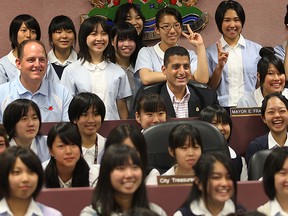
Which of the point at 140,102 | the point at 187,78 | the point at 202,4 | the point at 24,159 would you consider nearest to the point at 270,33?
the point at 202,4

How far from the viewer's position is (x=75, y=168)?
4.02m

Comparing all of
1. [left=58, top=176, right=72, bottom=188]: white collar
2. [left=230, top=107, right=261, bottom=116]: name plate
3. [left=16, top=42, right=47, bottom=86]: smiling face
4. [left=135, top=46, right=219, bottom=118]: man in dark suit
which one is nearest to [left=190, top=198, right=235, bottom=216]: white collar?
[left=58, top=176, right=72, bottom=188]: white collar

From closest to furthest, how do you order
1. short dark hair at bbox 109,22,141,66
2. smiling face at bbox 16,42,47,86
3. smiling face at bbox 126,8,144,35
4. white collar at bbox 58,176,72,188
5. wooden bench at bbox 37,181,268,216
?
wooden bench at bbox 37,181,268,216
white collar at bbox 58,176,72,188
smiling face at bbox 16,42,47,86
short dark hair at bbox 109,22,141,66
smiling face at bbox 126,8,144,35

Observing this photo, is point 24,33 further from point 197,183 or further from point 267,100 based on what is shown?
point 197,183

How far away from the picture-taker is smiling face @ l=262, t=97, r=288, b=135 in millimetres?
4632

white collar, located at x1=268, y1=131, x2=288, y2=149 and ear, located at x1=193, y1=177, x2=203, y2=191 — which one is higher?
white collar, located at x1=268, y1=131, x2=288, y2=149

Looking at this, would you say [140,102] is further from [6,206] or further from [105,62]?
[6,206]

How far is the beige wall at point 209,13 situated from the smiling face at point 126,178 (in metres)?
3.07

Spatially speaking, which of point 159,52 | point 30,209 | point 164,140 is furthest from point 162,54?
point 30,209

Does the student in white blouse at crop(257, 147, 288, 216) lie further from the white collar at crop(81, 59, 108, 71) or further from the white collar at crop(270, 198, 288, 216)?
the white collar at crop(81, 59, 108, 71)

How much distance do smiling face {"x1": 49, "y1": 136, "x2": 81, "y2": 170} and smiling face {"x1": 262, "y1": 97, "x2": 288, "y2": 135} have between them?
1.19 metres

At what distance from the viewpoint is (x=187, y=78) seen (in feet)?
16.5

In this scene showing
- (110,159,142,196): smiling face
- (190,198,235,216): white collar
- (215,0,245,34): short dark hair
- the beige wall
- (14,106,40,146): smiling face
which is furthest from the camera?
the beige wall

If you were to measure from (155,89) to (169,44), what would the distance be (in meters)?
0.55
